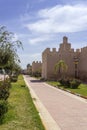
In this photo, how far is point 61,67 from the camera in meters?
50.1

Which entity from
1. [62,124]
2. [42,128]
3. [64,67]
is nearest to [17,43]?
[62,124]

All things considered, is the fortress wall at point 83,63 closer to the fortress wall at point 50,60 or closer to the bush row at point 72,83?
the fortress wall at point 50,60

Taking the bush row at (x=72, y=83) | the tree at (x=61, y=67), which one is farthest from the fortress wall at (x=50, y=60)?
the bush row at (x=72, y=83)

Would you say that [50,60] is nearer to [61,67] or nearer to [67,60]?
[67,60]

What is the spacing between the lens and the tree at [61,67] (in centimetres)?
4905

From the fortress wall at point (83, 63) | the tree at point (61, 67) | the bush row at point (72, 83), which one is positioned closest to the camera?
the bush row at point (72, 83)

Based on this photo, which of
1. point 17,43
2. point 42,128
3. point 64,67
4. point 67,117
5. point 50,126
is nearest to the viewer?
point 42,128

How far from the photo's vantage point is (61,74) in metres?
53.5

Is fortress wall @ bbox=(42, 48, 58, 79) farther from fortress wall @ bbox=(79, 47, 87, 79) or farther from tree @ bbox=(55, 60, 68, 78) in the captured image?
fortress wall @ bbox=(79, 47, 87, 79)

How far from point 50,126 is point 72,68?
145 ft

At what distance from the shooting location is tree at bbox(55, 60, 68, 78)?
4905 centimetres

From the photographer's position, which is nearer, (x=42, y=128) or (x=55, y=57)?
(x=42, y=128)

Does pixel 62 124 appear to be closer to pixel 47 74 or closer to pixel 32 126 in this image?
pixel 32 126

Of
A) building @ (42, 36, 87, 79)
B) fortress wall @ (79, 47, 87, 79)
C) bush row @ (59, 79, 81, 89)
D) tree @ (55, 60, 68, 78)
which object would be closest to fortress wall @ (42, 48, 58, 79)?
building @ (42, 36, 87, 79)
